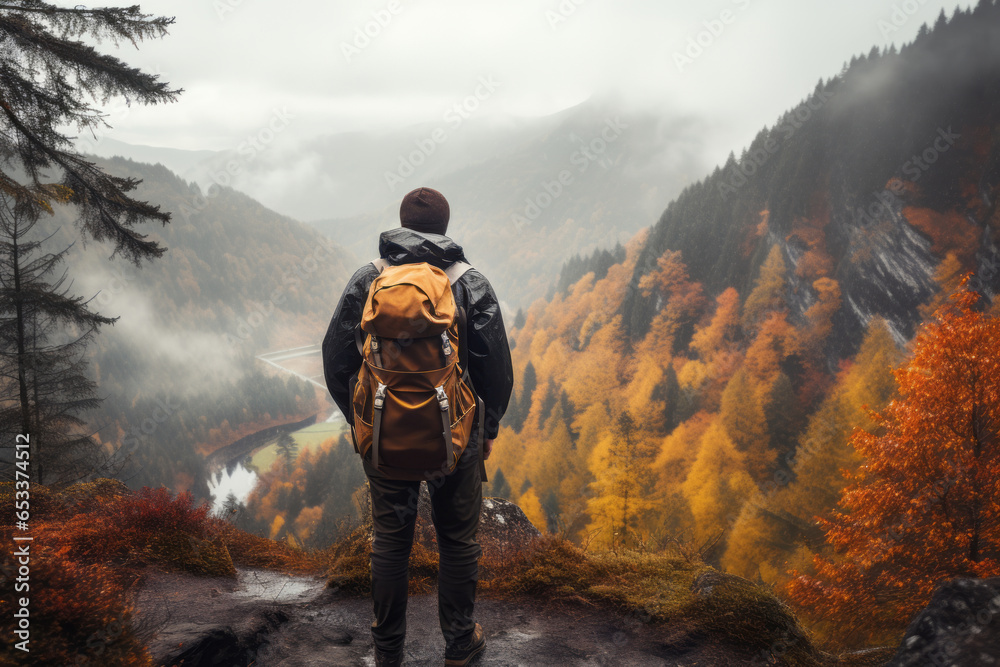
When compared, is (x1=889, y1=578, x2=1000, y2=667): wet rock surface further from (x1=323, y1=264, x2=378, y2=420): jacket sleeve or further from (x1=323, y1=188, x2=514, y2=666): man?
(x1=323, y1=264, x2=378, y2=420): jacket sleeve

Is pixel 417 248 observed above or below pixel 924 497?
above

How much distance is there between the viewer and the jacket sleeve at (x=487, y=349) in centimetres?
306

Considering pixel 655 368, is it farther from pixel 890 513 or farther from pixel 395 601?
pixel 395 601

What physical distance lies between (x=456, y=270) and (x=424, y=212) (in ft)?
1.50

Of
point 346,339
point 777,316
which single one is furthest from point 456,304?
point 777,316

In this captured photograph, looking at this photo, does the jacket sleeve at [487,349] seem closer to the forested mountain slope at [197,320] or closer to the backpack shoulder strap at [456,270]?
the backpack shoulder strap at [456,270]

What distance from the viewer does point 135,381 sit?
108 metres

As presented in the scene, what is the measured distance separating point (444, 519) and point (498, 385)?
0.99 meters

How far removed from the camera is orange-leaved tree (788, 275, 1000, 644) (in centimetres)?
946

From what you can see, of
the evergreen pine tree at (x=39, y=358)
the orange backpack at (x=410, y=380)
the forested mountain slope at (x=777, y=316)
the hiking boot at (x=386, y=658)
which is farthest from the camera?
the forested mountain slope at (x=777, y=316)

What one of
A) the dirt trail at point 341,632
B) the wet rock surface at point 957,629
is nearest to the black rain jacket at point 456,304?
the dirt trail at point 341,632

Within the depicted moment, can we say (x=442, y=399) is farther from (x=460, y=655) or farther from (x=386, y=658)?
(x=460, y=655)

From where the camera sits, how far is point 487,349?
10.1 ft

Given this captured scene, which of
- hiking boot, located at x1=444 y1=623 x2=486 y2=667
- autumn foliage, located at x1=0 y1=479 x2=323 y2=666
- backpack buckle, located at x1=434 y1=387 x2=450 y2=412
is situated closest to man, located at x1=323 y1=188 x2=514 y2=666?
hiking boot, located at x1=444 y1=623 x2=486 y2=667
